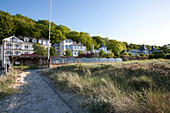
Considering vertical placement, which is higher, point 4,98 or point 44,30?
point 44,30

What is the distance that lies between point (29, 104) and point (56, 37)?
190 feet

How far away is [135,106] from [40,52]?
33.8 meters

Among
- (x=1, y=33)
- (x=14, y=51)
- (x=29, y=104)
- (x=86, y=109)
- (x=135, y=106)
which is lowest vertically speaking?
(x=29, y=104)

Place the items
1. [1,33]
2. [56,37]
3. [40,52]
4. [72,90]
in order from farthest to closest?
[56,37]
[1,33]
[40,52]
[72,90]

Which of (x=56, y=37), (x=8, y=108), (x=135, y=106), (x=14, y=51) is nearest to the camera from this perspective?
(x=135, y=106)

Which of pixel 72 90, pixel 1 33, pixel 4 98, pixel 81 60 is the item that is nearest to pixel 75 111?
pixel 72 90

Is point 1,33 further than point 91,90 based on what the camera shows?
Yes

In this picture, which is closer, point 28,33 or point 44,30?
point 28,33

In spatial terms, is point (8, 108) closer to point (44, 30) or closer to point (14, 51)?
point (14, 51)

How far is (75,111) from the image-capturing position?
2873 millimetres

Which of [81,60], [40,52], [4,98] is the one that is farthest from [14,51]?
[4,98]

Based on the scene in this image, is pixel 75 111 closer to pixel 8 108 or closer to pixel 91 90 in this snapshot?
pixel 91 90

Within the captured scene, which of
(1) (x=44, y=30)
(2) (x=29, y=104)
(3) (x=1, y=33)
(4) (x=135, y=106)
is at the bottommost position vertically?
(2) (x=29, y=104)

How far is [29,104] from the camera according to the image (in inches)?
134
